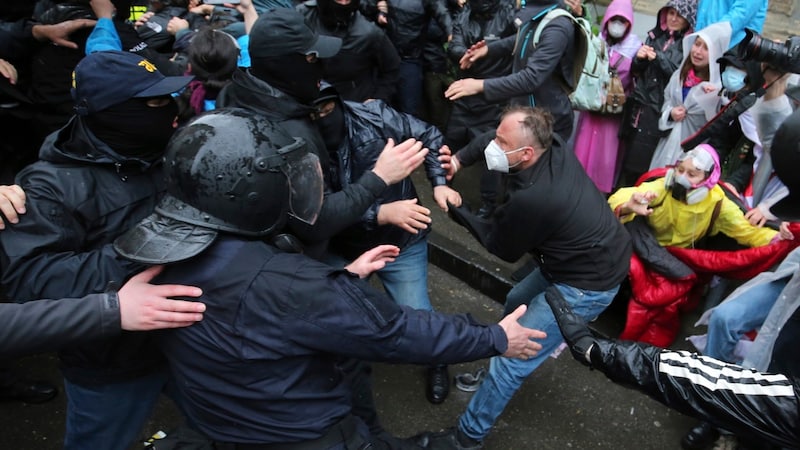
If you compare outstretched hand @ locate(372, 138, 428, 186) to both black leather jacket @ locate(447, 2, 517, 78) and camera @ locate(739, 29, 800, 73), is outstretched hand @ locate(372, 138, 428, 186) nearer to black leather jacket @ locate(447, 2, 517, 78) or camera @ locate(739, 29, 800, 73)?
camera @ locate(739, 29, 800, 73)

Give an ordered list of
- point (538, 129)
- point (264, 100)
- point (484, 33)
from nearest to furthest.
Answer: point (264, 100), point (538, 129), point (484, 33)

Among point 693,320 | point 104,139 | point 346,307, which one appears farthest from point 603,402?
point 104,139

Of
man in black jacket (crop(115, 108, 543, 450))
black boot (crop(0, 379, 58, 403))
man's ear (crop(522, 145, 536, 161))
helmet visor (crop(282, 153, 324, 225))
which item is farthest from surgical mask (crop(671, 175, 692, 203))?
black boot (crop(0, 379, 58, 403))

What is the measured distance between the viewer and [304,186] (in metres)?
1.93

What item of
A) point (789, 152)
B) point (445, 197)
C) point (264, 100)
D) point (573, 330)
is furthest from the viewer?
point (445, 197)

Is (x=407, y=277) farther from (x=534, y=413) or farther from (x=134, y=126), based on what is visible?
(x=134, y=126)

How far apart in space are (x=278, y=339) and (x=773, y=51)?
3491mm

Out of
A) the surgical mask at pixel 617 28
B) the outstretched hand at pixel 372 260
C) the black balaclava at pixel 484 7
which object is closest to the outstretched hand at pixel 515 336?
the outstretched hand at pixel 372 260

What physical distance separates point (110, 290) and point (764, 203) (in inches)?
144

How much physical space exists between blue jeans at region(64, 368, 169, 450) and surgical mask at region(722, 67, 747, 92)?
387cm

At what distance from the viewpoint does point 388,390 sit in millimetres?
3643

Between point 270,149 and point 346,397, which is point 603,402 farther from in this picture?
point 270,149

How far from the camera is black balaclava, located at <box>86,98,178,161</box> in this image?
7.55ft

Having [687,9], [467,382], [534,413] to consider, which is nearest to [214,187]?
[467,382]
